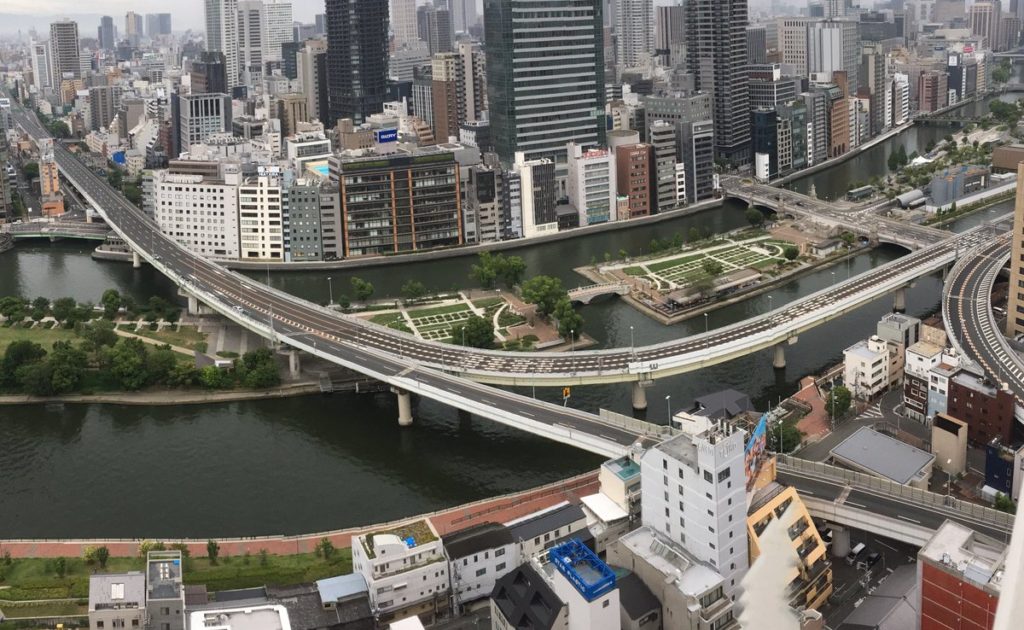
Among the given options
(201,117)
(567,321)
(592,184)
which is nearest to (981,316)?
(567,321)

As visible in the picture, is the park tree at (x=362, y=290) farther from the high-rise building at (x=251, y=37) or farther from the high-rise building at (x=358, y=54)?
the high-rise building at (x=251, y=37)

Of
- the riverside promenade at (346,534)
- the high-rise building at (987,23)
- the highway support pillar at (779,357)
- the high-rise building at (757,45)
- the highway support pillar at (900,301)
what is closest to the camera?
the riverside promenade at (346,534)

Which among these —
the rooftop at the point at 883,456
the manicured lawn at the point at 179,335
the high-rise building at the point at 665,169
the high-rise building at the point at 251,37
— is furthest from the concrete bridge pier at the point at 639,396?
the high-rise building at the point at 251,37

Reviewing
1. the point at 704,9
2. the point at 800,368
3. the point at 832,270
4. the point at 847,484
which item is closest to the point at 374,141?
the point at 704,9

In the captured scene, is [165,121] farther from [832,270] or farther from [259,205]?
[832,270]

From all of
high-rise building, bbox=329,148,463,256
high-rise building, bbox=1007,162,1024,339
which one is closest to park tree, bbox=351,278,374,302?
high-rise building, bbox=329,148,463,256
